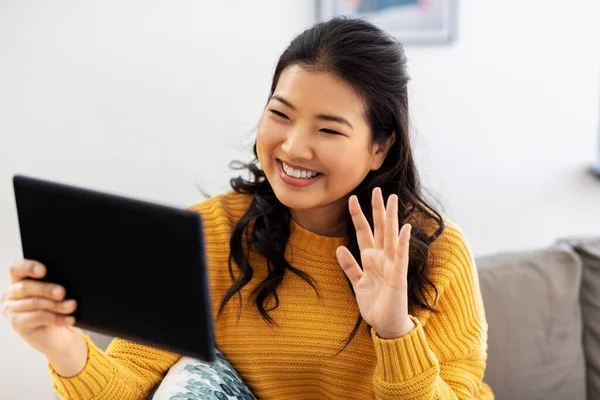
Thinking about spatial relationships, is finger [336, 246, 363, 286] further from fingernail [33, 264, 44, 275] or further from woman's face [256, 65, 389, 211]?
fingernail [33, 264, 44, 275]

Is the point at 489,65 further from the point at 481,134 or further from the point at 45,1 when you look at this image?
the point at 45,1

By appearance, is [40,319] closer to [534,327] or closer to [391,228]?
[391,228]

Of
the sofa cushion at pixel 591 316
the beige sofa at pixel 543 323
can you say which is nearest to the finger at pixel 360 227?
the beige sofa at pixel 543 323

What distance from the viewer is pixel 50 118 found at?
1.94 m

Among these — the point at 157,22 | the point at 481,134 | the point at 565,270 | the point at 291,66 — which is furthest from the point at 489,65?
the point at 291,66

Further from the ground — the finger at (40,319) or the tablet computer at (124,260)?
the tablet computer at (124,260)

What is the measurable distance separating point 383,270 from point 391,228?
74 mm

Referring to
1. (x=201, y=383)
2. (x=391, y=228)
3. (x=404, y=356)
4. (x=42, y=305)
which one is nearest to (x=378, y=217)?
(x=391, y=228)

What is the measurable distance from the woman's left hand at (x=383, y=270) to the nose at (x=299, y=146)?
12 cm

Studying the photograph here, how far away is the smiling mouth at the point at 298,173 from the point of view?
1.38 m

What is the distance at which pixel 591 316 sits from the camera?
6.15 ft

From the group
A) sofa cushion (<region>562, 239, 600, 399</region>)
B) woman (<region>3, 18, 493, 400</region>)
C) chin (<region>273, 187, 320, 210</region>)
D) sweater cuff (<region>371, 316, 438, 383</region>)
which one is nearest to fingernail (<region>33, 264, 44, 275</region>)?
woman (<region>3, 18, 493, 400</region>)

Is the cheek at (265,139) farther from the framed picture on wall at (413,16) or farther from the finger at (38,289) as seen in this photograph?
the framed picture on wall at (413,16)

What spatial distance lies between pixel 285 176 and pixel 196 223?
411mm
